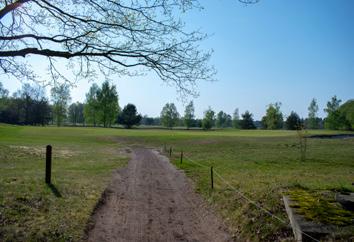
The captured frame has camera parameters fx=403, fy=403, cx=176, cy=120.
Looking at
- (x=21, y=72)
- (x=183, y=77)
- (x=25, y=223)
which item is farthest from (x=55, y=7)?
(x=25, y=223)

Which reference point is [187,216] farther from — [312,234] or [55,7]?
[55,7]

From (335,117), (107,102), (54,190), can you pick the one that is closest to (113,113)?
(107,102)

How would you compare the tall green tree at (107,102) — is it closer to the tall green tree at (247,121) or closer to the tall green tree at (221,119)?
the tall green tree at (247,121)

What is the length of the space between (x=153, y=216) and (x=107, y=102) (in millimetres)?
100659

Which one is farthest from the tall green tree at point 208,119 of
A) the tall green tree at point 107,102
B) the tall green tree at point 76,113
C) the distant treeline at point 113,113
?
the tall green tree at point 76,113

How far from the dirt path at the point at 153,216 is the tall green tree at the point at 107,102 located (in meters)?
93.9

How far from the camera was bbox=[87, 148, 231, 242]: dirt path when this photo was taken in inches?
382

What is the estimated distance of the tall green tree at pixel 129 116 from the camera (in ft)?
414

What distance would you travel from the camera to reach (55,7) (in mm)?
10523

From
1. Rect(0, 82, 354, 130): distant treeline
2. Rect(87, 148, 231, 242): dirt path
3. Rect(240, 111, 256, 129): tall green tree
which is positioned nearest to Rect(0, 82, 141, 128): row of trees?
Rect(0, 82, 354, 130): distant treeline

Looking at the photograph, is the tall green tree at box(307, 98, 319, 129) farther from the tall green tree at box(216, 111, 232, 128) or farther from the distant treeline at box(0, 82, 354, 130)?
the tall green tree at box(216, 111, 232, 128)

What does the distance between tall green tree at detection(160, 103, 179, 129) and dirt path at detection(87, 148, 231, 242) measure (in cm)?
12412

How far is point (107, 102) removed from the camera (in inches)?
4343

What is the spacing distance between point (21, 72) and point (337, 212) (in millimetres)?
8898
